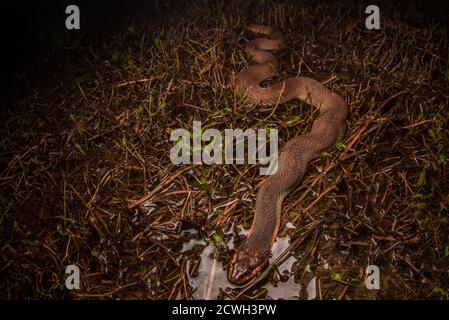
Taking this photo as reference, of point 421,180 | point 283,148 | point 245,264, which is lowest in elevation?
point 245,264

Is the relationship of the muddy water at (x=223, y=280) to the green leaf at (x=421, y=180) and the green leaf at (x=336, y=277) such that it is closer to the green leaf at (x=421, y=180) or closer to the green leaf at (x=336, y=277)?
the green leaf at (x=336, y=277)

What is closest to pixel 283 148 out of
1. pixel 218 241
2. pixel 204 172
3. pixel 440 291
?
pixel 204 172

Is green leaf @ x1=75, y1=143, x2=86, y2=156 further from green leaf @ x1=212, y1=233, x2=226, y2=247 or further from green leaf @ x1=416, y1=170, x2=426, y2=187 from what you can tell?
green leaf @ x1=416, y1=170, x2=426, y2=187

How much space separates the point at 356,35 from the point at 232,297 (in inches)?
171

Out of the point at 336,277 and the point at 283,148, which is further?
the point at 283,148

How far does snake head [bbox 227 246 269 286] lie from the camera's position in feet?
9.03

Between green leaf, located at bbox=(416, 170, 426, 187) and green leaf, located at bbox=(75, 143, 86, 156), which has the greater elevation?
green leaf, located at bbox=(75, 143, 86, 156)

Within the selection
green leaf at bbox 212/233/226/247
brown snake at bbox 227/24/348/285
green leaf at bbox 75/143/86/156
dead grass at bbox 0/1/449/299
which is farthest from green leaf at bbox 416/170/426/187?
green leaf at bbox 75/143/86/156

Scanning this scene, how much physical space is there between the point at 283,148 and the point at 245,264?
1.36 m

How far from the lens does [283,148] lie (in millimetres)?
3588

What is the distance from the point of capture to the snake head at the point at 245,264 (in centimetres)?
275

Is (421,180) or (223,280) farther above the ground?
(421,180)

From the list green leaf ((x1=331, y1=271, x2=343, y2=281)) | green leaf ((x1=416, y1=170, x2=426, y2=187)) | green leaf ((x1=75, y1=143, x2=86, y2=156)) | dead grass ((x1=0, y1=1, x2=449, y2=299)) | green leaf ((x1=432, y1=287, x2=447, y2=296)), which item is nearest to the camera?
green leaf ((x1=432, y1=287, x2=447, y2=296))

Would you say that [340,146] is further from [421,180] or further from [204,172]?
[204,172]
